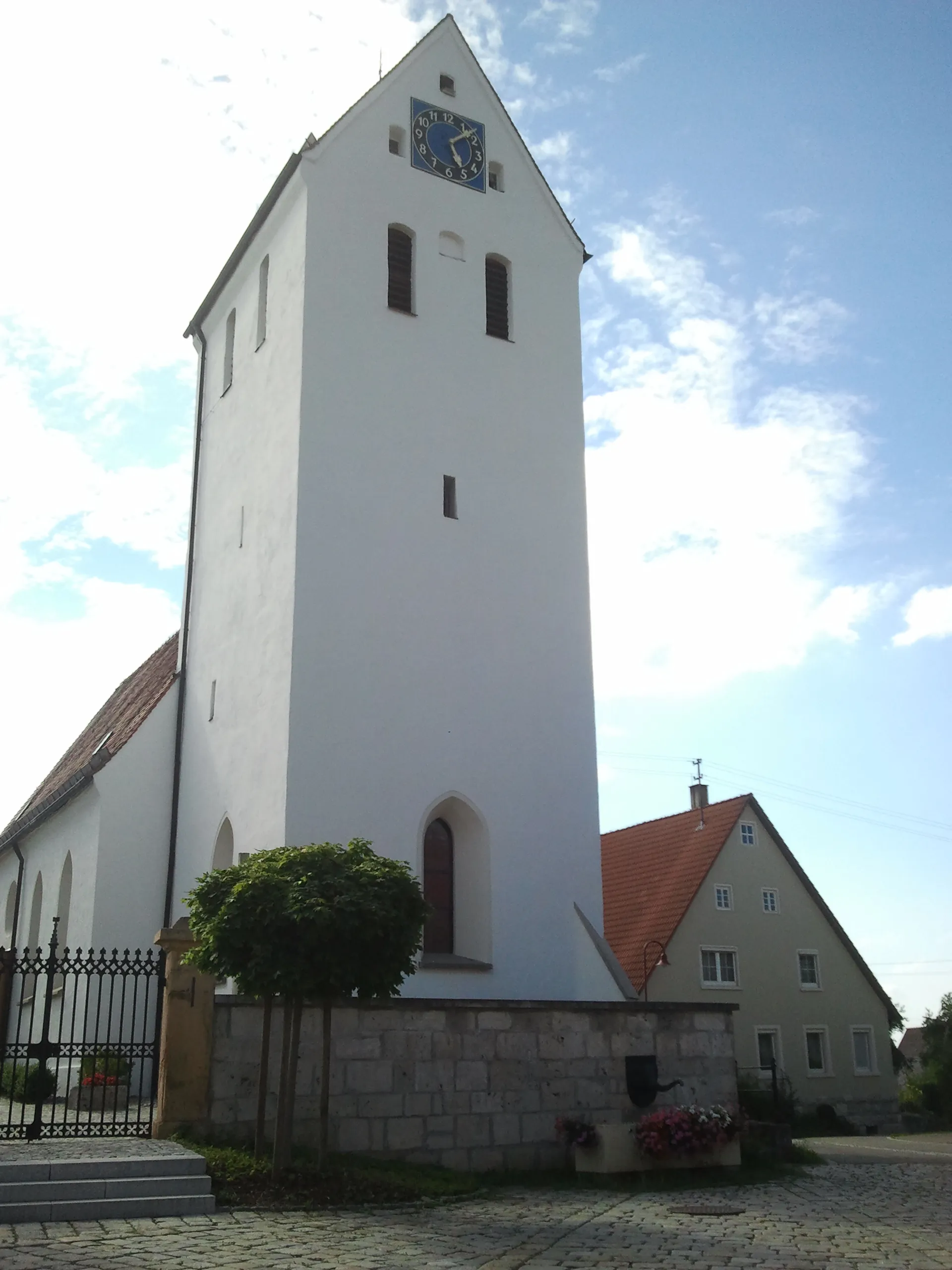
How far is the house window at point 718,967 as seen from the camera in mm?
33969

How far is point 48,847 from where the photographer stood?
25.6 m

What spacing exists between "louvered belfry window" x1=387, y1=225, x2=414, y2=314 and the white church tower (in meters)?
0.06

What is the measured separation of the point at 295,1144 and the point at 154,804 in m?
10.3

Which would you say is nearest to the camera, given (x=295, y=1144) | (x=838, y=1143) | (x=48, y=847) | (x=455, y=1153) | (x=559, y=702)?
(x=295, y=1144)

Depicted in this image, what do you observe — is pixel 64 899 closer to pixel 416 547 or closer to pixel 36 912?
pixel 36 912

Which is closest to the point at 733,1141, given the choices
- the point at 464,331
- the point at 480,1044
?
the point at 480,1044

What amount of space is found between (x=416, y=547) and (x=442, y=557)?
0.47m

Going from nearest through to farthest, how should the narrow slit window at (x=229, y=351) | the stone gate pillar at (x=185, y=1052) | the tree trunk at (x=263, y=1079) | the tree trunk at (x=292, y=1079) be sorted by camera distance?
the tree trunk at (x=292, y=1079) < the tree trunk at (x=263, y=1079) < the stone gate pillar at (x=185, y=1052) < the narrow slit window at (x=229, y=351)

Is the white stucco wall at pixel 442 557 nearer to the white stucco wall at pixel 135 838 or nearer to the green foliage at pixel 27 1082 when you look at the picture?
the green foliage at pixel 27 1082

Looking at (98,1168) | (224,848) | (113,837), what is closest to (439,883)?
(224,848)

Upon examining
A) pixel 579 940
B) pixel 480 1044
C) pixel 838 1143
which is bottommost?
pixel 838 1143

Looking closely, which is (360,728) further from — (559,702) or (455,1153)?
(455,1153)

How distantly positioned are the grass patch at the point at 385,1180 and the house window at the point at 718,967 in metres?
19.0

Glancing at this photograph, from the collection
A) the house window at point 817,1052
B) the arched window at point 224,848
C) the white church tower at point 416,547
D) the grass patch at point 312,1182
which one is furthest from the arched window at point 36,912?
the house window at point 817,1052
